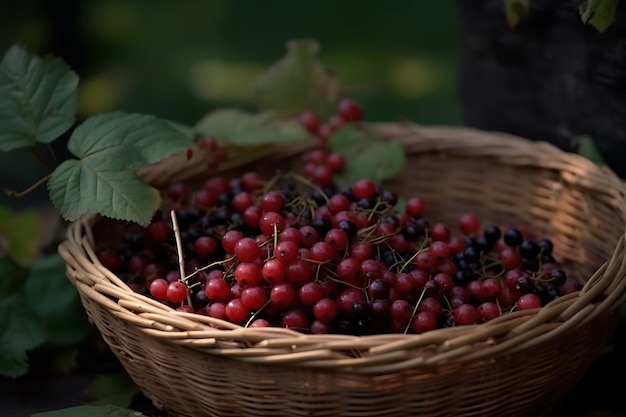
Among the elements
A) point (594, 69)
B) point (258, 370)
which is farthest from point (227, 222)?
point (594, 69)

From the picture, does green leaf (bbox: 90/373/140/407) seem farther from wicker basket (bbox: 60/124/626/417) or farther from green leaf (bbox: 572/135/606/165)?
green leaf (bbox: 572/135/606/165)

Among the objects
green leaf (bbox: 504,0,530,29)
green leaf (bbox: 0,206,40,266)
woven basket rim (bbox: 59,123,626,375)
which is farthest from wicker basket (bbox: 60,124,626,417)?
green leaf (bbox: 0,206,40,266)

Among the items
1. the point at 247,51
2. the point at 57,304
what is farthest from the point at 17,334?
the point at 247,51

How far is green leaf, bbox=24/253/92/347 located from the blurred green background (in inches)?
54.7

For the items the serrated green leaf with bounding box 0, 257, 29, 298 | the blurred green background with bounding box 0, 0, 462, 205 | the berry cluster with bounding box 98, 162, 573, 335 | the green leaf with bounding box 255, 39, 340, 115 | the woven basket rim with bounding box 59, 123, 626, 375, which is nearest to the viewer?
the woven basket rim with bounding box 59, 123, 626, 375

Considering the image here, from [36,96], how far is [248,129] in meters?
0.38

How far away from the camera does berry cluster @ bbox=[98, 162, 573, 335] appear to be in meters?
1.00

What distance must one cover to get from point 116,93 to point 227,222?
5.64ft

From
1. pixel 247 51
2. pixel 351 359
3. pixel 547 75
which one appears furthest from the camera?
pixel 247 51

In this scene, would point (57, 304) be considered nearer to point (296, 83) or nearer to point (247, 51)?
point (296, 83)

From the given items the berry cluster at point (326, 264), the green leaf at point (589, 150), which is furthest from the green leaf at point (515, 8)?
the berry cluster at point (326, 264)

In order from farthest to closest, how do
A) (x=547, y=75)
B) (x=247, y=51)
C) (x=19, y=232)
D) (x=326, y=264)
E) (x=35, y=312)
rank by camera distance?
(x=247, y=51) → (x=19, y=232) → (x=547, y=75) → (x=35, y=312) → (x=326, y=264)

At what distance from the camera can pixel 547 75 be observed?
149cm

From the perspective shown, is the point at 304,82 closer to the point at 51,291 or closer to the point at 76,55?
the point at 51,291
